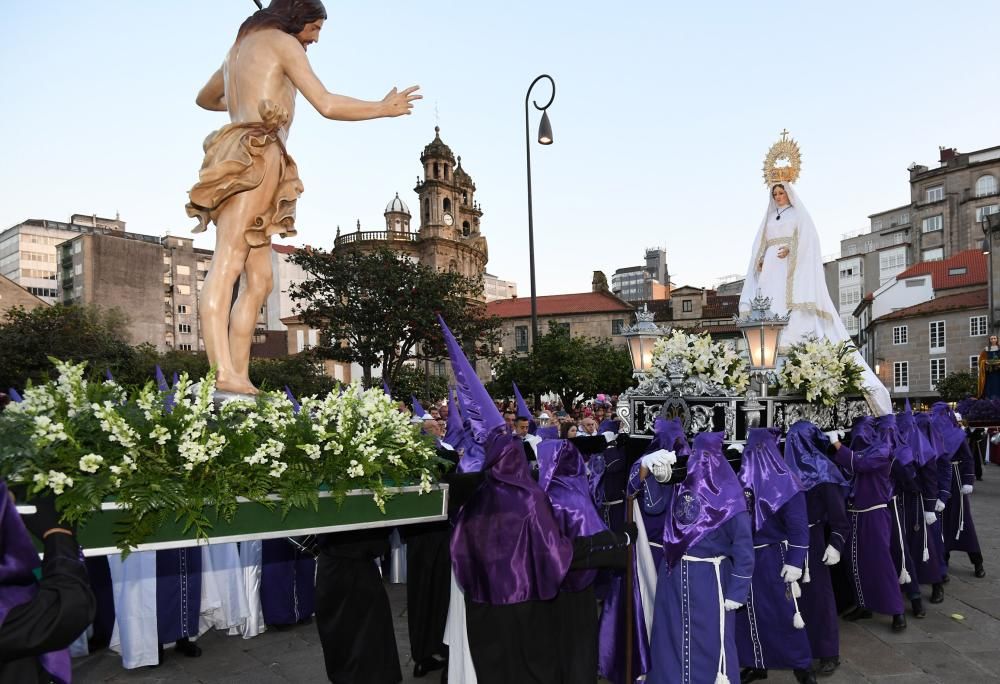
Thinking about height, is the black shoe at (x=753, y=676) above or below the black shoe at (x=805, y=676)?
below

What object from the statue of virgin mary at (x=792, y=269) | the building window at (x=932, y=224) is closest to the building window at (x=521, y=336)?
the building window at (x=932, y=224)

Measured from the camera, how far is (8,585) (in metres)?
2.48

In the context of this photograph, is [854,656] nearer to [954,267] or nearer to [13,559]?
[13,559]

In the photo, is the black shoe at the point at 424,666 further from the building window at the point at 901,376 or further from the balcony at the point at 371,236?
the balcony at the point at 371,236

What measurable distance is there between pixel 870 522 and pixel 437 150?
63.5 meters

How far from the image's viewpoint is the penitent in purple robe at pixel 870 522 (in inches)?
272

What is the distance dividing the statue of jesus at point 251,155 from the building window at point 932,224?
236 ft

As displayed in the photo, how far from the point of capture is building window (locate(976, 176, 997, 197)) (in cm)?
5875

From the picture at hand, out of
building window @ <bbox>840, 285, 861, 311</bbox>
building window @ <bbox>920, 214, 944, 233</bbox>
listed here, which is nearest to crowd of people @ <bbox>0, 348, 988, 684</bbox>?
building window @ <bbox>920, 214, 944, 233</bbox>

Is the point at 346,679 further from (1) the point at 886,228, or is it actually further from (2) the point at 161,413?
(1) the point at 886,228

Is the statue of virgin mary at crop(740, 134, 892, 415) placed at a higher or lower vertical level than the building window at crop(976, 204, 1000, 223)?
lower

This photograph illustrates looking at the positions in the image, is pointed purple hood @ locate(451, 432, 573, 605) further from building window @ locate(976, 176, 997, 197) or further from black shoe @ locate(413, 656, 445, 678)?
building window @ locate(976, 176, 997, 197)

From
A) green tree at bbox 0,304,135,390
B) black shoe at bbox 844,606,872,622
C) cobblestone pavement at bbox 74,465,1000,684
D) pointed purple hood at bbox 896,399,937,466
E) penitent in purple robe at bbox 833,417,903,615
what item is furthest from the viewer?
green tree at bbox 0,304,135,390

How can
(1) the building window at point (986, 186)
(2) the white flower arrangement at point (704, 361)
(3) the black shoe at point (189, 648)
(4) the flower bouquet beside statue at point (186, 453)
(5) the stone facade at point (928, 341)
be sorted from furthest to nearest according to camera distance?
(1) the building window at point (986, 186), (5) the stone facade at point (928, 341), (2) the white flower arrangement at point (704, 361), (3) the black shoe at point (189, 648), (4) the flower bouquet beside statue at point (186, 453)
